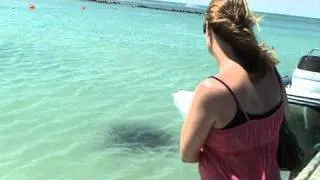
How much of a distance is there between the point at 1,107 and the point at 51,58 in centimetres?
751

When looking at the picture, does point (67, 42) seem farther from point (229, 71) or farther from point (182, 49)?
point (229, 71)

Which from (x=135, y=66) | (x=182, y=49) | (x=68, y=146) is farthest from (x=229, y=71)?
(x=182, y=49)

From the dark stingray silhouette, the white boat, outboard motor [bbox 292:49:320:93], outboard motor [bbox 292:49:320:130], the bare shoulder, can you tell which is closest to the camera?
the bare shoulder

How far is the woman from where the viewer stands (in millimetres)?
2021

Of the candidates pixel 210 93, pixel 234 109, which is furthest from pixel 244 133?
pixel 210 93

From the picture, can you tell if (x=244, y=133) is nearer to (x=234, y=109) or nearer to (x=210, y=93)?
(x=234, y=109)

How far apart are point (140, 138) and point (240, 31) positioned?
20.1 feet

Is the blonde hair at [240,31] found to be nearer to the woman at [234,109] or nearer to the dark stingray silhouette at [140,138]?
the woman at [234,109]

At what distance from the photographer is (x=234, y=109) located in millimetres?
2029

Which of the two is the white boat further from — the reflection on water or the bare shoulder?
the bare shoulder

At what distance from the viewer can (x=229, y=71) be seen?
209 cm

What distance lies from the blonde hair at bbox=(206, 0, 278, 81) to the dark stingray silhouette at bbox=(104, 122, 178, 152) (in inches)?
221

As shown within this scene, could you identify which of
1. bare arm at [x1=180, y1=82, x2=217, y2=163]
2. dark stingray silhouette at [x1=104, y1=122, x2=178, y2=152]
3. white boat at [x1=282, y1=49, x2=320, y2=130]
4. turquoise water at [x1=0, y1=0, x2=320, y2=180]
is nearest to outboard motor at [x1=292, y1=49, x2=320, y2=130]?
white boat at [x1=282, y1=49, x2=320, y2=130]

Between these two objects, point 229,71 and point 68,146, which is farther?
point 68,146
